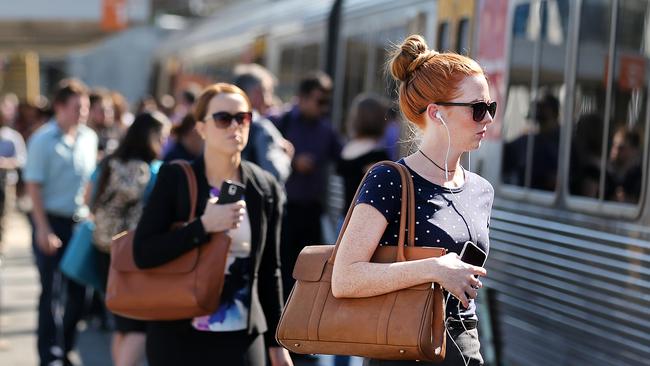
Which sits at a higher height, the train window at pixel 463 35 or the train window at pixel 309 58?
the train window at pixel 463 35

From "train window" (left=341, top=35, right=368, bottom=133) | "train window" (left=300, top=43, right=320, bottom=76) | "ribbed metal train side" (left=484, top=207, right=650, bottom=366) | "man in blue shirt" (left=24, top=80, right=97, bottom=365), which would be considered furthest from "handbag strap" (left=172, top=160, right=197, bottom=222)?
"train window" (left=300, top=43, right=320, bottom=76)

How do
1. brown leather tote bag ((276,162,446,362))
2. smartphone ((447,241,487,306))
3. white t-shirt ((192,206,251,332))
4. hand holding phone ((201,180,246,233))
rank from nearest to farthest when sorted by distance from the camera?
brown leather tote bag ((276,162,446,362)) → smartphone ((447,241,487,306)) → hand holding phone ((201,180,246,233)) → white t-shirt ((192,206,251,332))

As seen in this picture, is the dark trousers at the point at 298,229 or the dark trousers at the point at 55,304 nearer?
the dark trousers at the point at 55,304

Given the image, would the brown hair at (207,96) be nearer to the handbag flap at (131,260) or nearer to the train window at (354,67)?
the handbag flap at (131,260)

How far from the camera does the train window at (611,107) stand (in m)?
Result: 6.31

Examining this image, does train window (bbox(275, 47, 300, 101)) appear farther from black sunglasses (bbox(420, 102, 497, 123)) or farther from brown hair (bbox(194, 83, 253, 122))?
black sunglasses (bbox(420, 102, 497, 123))

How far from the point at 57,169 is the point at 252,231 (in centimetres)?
371

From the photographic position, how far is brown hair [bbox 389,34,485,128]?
139 inches

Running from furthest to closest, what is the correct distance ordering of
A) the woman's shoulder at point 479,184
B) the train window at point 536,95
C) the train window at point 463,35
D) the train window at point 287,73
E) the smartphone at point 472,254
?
the train window at point 287,73, the train window at point 463,35, the train window at point 536,95, the woman's shoulder at point 479,184, the smartphone at point 472,254

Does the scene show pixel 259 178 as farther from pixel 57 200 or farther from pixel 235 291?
pixel 57 200

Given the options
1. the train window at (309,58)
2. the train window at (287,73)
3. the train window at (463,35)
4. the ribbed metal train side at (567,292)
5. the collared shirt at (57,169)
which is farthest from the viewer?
the train window at (287,73)

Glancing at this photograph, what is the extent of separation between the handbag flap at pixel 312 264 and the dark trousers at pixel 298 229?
5271 millimetres

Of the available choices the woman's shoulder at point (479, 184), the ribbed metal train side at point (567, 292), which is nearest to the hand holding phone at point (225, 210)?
the woman's shoulder at point (479, 184)

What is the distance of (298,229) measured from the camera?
9.14 metres
